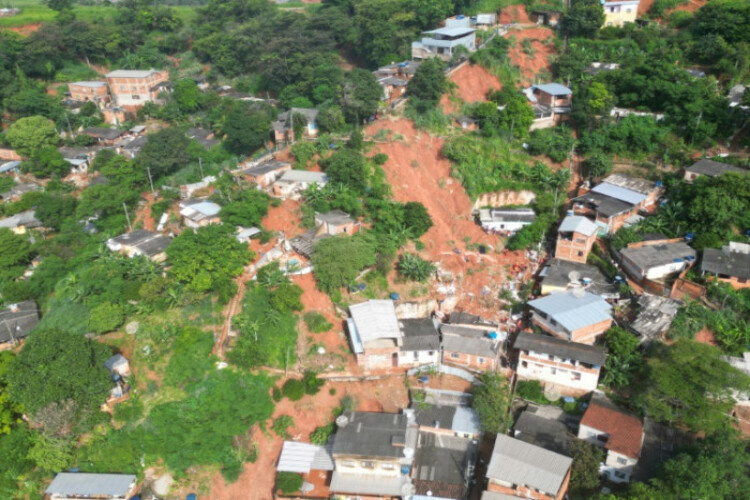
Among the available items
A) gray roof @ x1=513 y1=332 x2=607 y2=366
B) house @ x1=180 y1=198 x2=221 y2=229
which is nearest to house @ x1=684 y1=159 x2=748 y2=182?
gray roof @ x1=513 y1=332 x2=607 y2=366

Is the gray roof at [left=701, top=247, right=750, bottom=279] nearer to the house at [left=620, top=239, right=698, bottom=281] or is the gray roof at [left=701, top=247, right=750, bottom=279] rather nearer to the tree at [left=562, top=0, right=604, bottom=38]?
the house at [left=620, top=239, right=698, bottom=281]

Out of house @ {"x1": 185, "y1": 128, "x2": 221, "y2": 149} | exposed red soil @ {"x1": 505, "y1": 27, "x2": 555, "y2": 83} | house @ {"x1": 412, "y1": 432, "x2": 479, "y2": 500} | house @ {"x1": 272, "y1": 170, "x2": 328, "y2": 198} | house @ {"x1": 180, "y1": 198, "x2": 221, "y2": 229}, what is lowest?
house @ {"x1": 412, "y1": 432, "x2": 479, "y2": 500}

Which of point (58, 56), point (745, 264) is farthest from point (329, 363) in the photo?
point (58, 56)

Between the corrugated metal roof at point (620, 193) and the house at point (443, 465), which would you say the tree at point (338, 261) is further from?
the corrugated metal roof at point (620, 193)

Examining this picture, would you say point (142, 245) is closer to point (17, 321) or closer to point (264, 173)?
point (17, 321)

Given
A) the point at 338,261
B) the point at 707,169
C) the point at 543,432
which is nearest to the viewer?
the point at 543,432

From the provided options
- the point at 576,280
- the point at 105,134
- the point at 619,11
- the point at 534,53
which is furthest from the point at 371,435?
the point at 619,11
